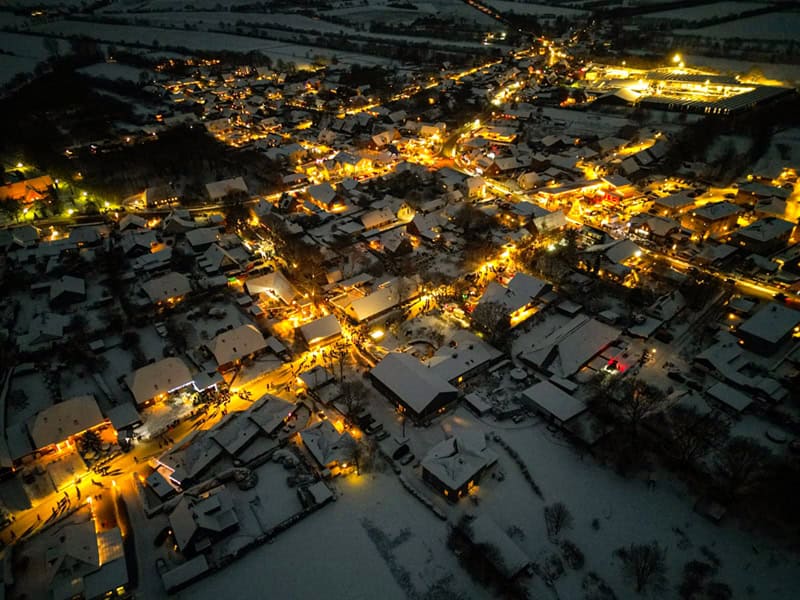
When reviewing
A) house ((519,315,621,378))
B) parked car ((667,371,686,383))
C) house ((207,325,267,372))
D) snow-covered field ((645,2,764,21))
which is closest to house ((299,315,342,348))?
house ((207,325,267,372))

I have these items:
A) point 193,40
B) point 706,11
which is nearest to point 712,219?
point 706,11

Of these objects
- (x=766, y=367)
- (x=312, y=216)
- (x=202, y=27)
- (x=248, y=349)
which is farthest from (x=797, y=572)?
(x=202, y=27)

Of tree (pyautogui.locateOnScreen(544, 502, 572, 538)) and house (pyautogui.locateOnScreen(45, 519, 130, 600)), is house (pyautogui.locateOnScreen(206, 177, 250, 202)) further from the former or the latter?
tree (pyautogui.locateOnScreen(544, 502, 572, 538))

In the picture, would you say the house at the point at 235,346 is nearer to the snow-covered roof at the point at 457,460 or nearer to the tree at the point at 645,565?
the snow-covered roof at the point at 457,460

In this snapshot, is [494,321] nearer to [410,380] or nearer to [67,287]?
[410,380]

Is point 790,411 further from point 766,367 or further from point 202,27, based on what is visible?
point 202,27

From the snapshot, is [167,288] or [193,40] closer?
[167,288]

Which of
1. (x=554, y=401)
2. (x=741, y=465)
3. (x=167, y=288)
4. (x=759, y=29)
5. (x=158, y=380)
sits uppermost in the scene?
(x=759, y=29)
